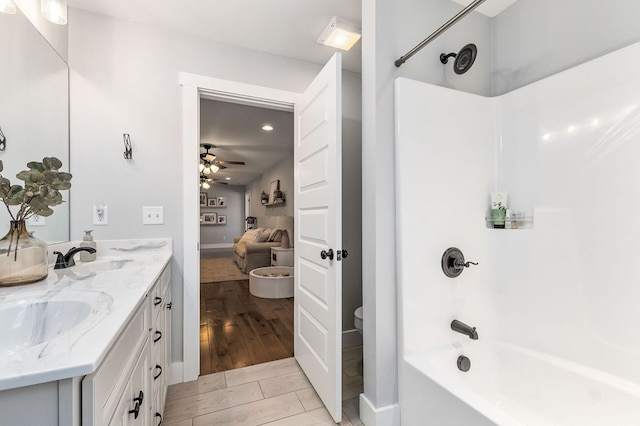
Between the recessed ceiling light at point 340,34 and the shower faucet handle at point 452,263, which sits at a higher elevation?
the recessed ceiling light at point 340,34

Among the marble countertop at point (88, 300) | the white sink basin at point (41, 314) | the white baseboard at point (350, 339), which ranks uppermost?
the marble countertop at point (88, 300)

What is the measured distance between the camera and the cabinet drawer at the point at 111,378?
0.54 m

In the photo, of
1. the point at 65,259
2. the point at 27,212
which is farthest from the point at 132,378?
the point at 65,259

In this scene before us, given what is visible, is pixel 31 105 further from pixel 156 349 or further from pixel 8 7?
pixel 156 349

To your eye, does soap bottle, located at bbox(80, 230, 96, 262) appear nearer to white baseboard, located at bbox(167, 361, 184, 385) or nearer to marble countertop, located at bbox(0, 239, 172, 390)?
marble countertop, located at bbox(0, 239, 172, 390)

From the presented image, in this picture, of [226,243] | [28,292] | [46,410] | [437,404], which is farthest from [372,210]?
[226,243]

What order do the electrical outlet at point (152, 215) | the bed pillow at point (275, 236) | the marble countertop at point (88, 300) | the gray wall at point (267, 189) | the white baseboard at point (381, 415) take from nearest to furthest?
the marble countertop at point (88, 300) → the white baseboard at point (381, 415) → the electrical outlet at point (152, 215) → the bed pillow at point (275, 236) → the gray wall at point (267, 189)

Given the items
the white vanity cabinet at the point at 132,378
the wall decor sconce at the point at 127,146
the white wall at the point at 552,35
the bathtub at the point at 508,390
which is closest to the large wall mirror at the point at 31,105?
the wall decor sconce at the point at 127,146

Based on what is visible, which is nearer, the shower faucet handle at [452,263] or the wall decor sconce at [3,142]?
the wall decor sconce at [3,142]

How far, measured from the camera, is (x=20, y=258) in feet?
3.49

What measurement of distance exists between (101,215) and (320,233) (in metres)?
1.42

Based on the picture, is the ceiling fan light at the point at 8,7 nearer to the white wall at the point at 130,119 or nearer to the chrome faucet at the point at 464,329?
the white wall at the point at 130,119

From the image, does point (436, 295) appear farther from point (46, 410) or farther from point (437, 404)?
point (46, 410)

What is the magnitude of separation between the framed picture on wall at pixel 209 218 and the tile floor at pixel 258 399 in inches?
332
